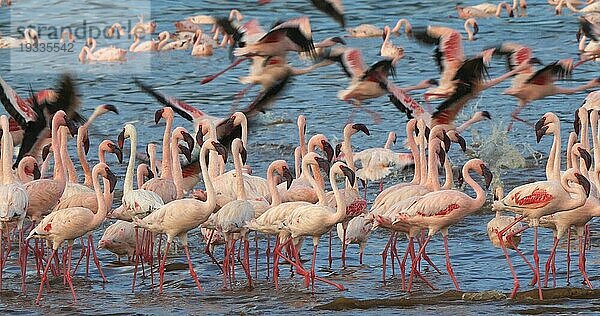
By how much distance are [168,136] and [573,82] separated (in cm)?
1050

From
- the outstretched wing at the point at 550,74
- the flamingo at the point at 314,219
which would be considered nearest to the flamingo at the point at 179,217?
the flamingo at the point at 314,219

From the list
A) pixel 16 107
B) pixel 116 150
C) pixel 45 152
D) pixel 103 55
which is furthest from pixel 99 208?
pixel 103 55

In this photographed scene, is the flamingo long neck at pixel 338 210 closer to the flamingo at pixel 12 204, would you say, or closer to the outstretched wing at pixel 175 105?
the flamingo at pixel 12 204

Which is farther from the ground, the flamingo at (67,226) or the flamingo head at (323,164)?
the flamingo head at (323,164)

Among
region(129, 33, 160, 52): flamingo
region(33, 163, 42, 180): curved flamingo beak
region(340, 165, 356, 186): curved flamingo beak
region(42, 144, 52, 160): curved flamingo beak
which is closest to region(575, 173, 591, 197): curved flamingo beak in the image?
region(340, 165, 356, 186): curved flamingo beak

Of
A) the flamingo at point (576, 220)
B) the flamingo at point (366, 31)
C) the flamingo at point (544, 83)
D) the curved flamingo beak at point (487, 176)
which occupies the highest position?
the flamingo at point (366, 31)

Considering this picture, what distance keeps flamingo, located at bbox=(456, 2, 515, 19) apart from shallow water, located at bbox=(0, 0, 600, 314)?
0.25 metres

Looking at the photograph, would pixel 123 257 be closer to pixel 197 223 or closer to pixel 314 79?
pixel 197 223

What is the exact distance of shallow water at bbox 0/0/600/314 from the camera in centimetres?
888

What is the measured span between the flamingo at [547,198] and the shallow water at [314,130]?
540 millimetres

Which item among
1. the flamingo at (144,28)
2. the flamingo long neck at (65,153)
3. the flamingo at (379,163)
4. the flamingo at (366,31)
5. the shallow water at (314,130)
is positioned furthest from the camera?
the flamingo at (144,28)

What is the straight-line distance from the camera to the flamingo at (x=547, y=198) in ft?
29.7

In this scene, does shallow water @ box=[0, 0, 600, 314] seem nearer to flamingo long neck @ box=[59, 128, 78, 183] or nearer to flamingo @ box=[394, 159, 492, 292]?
flamingo @ box=[394, 159, 492, 292]

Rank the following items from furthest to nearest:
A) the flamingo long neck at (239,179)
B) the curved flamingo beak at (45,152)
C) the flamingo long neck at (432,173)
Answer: the curved flamingo beak at (45,152) → the flamingo long neck at (432,173) → the flamingo long neck at (239,179)
